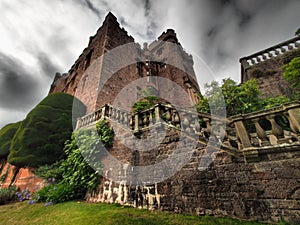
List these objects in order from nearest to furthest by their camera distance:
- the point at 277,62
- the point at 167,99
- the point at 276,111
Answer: the point at 276,111
the point at 277,62
the point at 167,99

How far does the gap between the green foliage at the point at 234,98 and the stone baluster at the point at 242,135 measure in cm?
451

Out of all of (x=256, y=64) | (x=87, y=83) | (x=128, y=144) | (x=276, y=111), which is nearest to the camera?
(x=276, y=111)

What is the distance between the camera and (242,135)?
141 inches

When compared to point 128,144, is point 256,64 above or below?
above

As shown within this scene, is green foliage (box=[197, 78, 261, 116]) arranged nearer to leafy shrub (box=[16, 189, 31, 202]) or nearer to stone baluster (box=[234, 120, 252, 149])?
stone baluster (box=[234, 120, 252, 149])

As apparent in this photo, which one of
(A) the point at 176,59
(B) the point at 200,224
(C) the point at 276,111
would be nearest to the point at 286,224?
(B) the point at 200,224

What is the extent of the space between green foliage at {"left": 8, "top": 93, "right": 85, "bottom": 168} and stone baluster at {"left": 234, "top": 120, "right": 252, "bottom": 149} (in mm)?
8853

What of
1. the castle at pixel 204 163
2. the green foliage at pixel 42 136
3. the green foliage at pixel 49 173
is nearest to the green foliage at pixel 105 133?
the castle at pixel 204 163

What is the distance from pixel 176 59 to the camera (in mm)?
18828

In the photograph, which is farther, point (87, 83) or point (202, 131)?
point (87, 83)

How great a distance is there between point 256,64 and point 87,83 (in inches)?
541

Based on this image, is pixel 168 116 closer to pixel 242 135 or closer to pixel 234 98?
pixel 242 135

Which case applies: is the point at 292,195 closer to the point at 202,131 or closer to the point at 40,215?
the point at 202,131

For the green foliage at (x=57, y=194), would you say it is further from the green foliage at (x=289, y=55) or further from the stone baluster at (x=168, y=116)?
the green foliage at (x=289, y=55)
